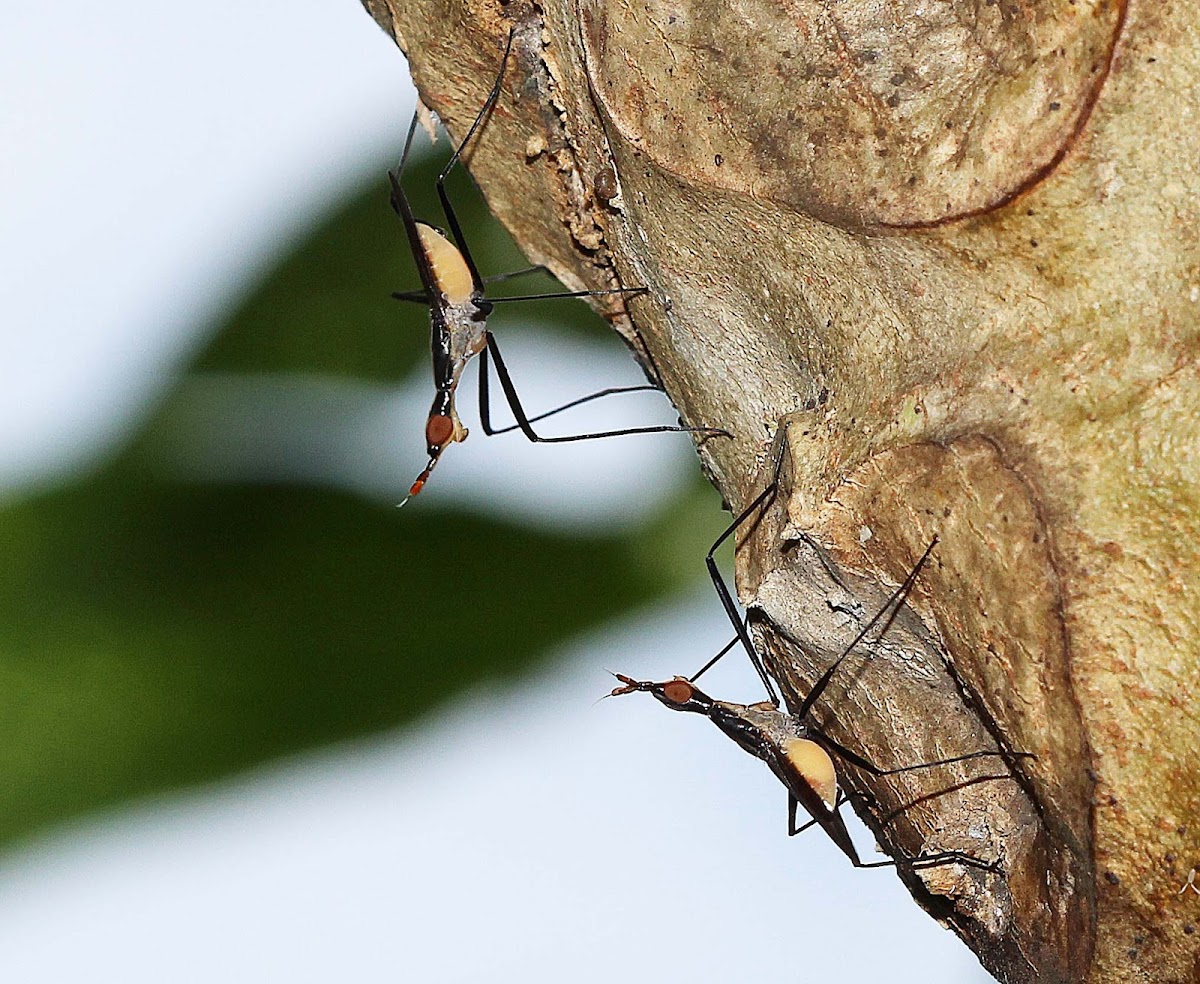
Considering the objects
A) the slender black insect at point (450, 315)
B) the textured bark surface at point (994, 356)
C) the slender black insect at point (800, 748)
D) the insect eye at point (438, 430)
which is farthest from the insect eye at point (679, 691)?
the textured bark surface at point (994, 356)

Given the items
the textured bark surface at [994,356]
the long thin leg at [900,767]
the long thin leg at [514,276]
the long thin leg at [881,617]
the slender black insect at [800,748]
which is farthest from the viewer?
the long thin leg at [514,276]

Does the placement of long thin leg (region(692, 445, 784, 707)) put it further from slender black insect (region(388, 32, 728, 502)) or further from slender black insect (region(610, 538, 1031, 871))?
slender black insect (region(388, 32, 728, 502))

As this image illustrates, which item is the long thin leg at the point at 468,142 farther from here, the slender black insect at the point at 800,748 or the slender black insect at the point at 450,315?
the slender black insect at the point at 800,748

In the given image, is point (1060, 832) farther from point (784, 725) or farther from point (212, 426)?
point (212, 426)

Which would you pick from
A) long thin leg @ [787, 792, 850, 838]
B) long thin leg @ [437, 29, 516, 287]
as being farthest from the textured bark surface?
long thin leg @ [787, 792, 850, 838]

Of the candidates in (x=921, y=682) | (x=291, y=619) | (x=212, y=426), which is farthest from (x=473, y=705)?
(x=921, y=682)

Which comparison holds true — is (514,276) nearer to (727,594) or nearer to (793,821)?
(727,594)
